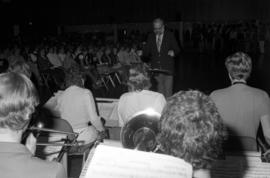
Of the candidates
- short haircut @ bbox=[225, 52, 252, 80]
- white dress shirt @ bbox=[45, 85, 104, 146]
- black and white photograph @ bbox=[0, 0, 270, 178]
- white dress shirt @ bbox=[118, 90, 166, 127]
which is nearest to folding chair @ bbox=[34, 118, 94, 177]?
black and white photograph @ bbox=[0, 0, 270, 178]

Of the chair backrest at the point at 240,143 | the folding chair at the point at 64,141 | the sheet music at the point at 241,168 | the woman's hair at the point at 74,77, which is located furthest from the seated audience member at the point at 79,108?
the sheet music at the point at 241,168

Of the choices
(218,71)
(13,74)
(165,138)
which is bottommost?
(218,71)

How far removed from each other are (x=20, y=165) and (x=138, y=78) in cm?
233

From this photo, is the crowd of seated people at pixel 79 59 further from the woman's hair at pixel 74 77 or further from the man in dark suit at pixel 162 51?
the woman's hair at pixel 74 77

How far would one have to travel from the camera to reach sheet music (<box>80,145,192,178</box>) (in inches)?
56.3

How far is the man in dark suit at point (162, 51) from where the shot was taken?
6.09 m

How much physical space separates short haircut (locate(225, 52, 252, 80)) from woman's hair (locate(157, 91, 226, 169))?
5.99 ft

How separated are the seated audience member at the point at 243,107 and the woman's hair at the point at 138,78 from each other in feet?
2.69

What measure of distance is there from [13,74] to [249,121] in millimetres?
2095

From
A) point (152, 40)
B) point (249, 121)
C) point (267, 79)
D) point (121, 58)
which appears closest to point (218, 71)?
point (267, 79)

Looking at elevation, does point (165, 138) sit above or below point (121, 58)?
above

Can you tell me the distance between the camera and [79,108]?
3.85 meters

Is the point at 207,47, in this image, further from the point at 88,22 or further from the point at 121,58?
the point at 121,58

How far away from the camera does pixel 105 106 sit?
4.35m
